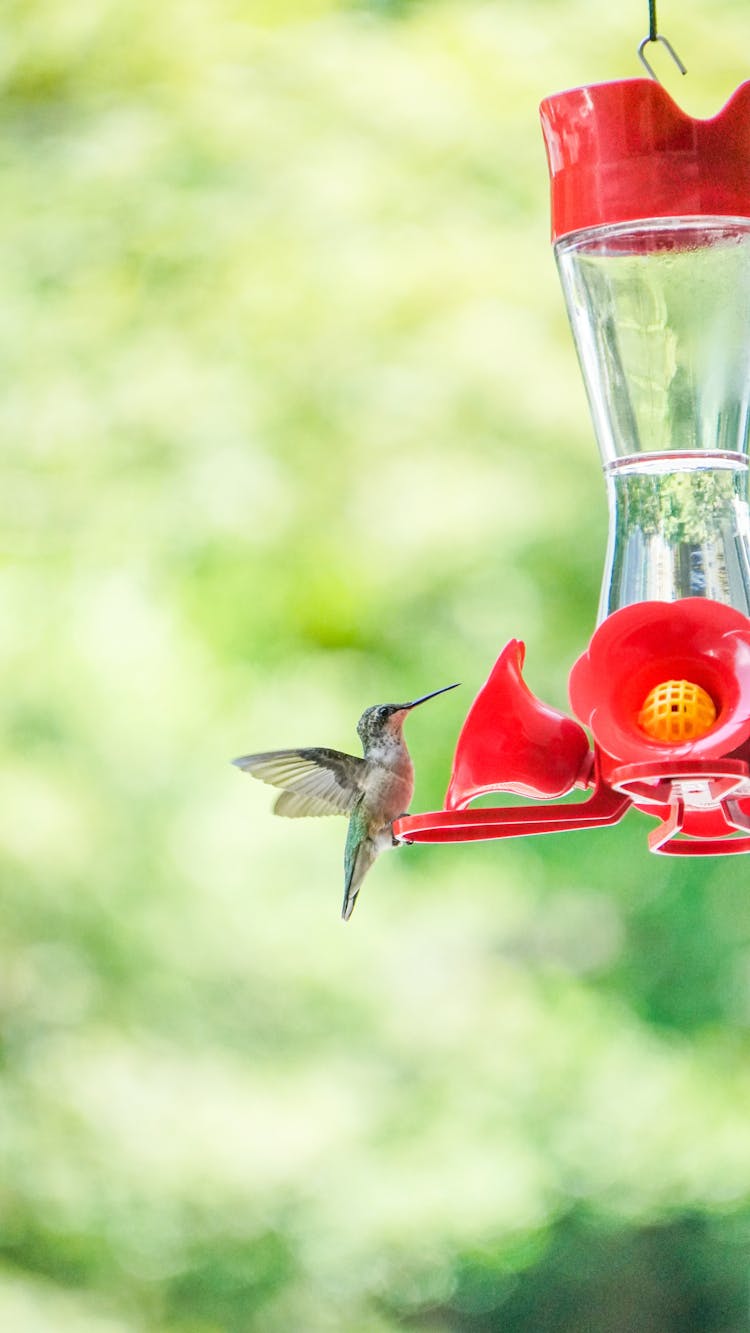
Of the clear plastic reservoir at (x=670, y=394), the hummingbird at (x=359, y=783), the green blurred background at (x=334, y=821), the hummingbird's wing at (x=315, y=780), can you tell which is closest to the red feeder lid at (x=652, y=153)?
the clear plastic reservoir at (x=670, y=394)

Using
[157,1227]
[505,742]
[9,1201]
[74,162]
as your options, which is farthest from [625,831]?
[505,742]

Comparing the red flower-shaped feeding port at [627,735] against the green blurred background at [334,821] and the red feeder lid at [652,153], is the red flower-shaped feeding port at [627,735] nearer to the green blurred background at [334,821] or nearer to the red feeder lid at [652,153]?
the red feeder lid at [652,153]

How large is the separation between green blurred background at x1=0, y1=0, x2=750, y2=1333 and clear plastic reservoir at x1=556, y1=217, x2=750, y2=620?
259cm

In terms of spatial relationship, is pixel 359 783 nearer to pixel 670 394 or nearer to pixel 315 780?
pixel 315 780

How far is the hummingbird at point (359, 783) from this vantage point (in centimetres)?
273

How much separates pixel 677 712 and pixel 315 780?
1.10m

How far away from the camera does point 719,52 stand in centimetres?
548

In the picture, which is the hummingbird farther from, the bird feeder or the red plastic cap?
the red plastic cap

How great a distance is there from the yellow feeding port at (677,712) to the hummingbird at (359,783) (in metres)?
0.86

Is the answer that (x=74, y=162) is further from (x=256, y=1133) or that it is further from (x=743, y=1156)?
(x=743, y=1156)

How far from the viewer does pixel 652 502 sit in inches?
87.2

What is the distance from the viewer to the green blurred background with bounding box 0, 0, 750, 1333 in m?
5.10

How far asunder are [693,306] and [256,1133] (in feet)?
11.3

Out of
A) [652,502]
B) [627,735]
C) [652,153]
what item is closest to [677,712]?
[627,735]
